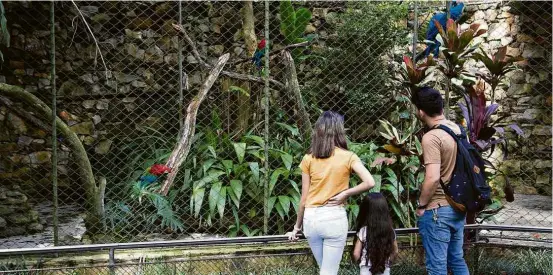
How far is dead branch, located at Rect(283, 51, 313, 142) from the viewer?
5633mm

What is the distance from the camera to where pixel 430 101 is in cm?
375

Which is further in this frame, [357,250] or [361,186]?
[357,250]

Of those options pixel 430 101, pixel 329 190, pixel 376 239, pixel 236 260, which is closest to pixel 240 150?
pixel 236 260

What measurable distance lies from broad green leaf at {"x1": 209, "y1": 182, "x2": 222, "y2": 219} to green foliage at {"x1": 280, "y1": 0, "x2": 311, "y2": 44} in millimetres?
2143

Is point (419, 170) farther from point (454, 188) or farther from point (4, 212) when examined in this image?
point (4, 212)

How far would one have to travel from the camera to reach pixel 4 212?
5418mm

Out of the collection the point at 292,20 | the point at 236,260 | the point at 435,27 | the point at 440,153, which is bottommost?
the point at 236,260

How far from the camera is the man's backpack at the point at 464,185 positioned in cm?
374

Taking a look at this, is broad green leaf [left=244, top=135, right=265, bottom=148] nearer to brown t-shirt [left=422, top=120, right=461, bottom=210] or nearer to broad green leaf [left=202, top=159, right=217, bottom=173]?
broad green leaf [left=202, top=159, right=217, bottom=173]

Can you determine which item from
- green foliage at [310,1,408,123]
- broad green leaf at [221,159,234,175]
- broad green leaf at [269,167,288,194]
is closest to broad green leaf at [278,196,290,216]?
broad green leaf at [269,167,288,194]

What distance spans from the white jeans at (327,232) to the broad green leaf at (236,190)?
4.94 feet

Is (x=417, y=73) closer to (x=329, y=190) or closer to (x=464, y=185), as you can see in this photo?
(x=464, y=185)

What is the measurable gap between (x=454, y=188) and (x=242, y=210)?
2.31 meters

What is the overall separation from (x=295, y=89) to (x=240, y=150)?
799mm
